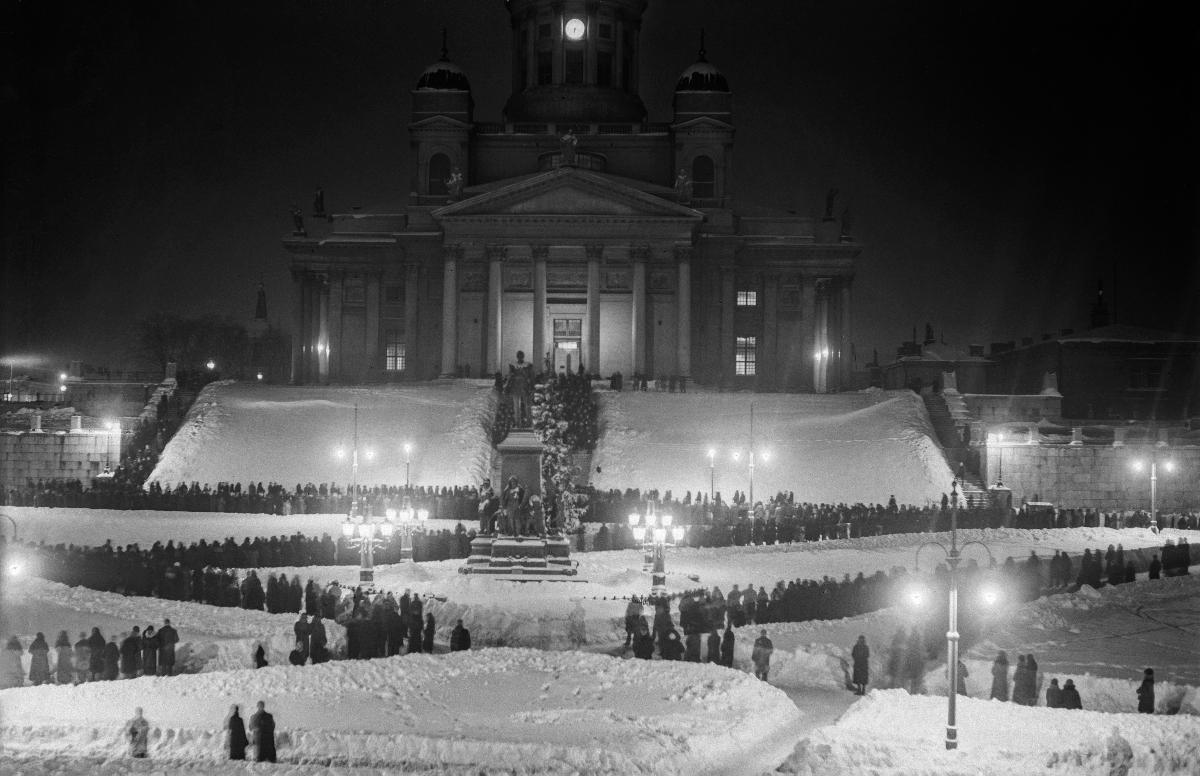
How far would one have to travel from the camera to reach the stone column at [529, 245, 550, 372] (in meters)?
67.2

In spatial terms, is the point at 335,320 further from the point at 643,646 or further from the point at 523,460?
the point at 643,646

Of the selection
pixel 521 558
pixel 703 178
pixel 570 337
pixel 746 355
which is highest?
pixel 703 178

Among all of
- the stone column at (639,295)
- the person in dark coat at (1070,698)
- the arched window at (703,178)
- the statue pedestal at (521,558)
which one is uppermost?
the arched window at (703,178)

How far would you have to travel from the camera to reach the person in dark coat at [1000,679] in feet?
70.2

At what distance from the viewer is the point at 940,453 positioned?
166ft

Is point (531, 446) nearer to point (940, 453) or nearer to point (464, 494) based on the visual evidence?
point (464, 494)

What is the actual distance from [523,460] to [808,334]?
42.3m

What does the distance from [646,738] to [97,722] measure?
7.05m

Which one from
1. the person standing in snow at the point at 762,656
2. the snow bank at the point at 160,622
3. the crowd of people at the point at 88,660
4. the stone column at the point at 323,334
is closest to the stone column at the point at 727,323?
the stone column at the point at 323,334

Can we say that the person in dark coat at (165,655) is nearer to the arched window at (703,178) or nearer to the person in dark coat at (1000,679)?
the person in dark coat at (1000,679)

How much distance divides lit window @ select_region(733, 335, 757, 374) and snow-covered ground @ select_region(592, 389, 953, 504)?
1433 centimetres

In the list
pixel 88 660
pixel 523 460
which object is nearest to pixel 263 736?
pixel 88 660

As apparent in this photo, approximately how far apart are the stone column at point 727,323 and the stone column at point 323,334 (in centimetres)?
1950

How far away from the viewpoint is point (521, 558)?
102 ft
